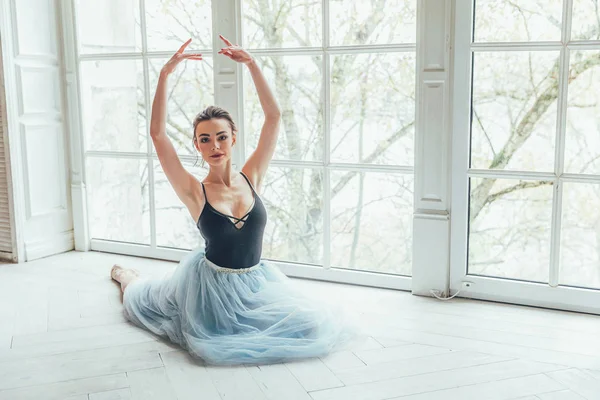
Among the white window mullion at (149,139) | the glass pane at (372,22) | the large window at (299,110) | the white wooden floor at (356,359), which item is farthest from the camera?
the white window mullion at (149,139)

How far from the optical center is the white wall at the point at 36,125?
12.1 ft

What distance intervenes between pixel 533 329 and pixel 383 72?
1338 millimetres

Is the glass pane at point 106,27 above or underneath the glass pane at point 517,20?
above

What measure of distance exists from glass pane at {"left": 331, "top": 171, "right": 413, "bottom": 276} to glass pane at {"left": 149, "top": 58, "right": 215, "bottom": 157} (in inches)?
34.8

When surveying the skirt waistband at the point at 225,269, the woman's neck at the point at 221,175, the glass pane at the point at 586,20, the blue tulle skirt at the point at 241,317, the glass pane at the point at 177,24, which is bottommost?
the blue tulle skirt at the point at 241,317

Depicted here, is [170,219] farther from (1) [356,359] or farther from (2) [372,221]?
(1) [356,359]

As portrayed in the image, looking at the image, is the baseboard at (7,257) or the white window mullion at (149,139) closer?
the white window mullion at (149,139)

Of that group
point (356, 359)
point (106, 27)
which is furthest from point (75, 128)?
point (356, 359)

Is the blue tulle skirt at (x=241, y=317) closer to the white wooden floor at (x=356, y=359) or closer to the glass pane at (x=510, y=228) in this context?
the white wooden floor at (x=356, y=359)

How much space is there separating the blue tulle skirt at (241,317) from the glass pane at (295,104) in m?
0.85

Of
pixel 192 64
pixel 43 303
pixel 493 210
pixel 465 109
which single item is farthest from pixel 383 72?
pixel 43 303

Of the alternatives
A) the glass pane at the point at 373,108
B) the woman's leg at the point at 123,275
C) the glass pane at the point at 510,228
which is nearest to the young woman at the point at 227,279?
the woman's leg at the point at 123,275

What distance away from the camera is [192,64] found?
3695 mm

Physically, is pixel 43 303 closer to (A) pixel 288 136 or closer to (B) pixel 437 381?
(A) pixel 288 136
